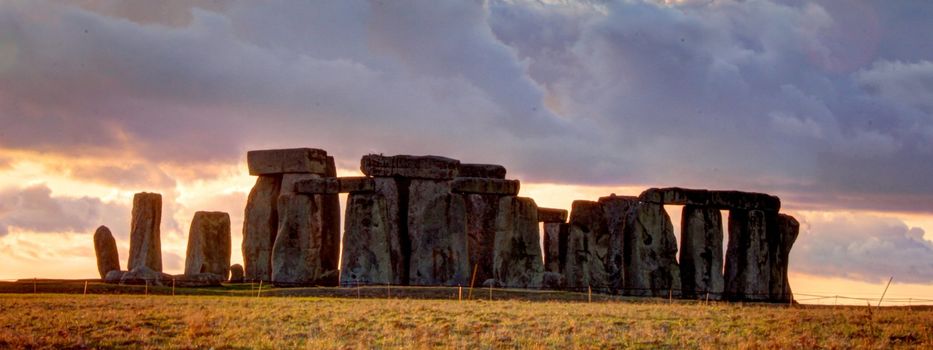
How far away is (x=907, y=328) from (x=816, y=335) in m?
2.55

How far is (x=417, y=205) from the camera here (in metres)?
47.4

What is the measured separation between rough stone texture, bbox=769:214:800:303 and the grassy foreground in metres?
12.3

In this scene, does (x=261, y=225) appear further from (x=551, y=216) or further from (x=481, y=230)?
(x=551, y=216)

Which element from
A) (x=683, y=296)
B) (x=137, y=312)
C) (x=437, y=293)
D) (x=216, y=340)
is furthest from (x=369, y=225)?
(x=216, y=340)

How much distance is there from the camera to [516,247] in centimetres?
4684

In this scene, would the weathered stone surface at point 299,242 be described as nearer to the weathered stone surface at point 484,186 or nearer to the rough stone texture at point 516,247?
the weathered stone surface at point 484,186

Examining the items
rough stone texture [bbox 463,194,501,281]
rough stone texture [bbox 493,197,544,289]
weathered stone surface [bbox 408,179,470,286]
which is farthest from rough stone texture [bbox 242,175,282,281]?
rough stone texture [bbox 493,197,544,289]

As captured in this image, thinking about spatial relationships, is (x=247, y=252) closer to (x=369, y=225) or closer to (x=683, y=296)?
(x=369, y=225)

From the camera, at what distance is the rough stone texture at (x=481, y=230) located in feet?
158

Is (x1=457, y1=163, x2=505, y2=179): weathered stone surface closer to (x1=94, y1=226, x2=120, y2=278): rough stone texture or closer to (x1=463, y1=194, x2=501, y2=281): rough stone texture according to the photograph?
(x1=463, y1=194, x2=501, y2=281): rough stone texture

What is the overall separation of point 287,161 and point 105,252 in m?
7.03

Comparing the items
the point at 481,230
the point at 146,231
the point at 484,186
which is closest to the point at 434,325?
the point at 484,186

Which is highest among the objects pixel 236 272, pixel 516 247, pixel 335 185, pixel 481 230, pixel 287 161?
pixel 287 161

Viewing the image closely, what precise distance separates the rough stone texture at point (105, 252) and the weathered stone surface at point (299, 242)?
628cm
